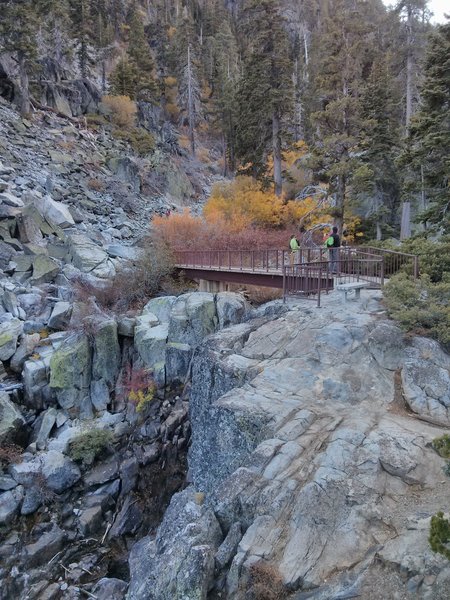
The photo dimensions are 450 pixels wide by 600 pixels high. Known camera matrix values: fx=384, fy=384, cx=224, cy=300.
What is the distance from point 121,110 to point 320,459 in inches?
1677

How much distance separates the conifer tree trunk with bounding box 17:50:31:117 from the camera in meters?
32.3

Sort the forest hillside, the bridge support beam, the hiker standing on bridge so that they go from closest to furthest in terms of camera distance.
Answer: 1. the hiker standing on bridge
2. the forest hillside
3. the bridge support beam

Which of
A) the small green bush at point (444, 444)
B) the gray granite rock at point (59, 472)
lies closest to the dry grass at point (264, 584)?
the small green bush at point (444, 444)

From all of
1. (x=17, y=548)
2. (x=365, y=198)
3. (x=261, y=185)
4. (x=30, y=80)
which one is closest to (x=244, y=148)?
(x=261, y=185)

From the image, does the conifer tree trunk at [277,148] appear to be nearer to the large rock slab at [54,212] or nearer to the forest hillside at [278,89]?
the forest hillside at [278,89]

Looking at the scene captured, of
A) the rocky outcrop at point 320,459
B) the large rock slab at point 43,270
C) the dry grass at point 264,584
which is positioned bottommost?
the dry grass at point 264,584

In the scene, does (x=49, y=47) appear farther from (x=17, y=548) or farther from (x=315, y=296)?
(x=17, y=548)

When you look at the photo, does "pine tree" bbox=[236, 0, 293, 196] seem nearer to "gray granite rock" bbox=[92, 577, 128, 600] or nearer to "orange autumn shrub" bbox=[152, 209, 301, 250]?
"orange autumn shrub" bbox=[152, 209, 301, 250]

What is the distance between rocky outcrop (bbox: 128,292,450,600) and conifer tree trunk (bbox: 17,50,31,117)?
3365cm

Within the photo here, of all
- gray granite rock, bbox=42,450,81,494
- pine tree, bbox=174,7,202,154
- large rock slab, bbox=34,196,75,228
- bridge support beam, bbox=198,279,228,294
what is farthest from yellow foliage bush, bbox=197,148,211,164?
gray granite rock, bbox=42,450,81,494

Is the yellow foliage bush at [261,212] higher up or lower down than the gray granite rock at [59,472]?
higher up

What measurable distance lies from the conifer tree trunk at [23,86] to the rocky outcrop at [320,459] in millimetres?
33646

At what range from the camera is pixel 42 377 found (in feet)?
48.5

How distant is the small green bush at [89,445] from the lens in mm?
12672
